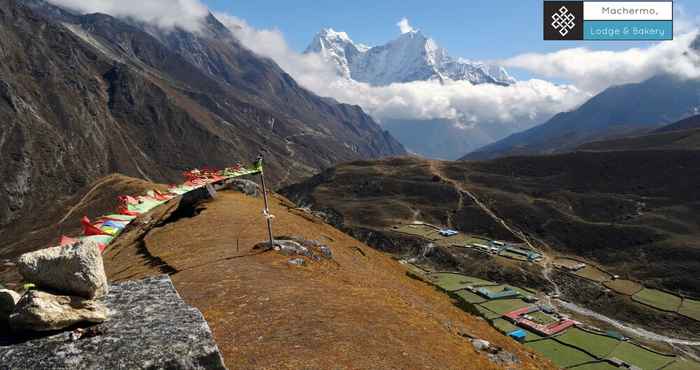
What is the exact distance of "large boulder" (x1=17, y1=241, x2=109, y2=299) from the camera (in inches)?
397

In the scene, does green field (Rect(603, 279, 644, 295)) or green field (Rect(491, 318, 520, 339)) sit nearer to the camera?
green field (Rect(491, 318, 520, 339))

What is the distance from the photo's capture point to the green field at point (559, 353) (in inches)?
3135

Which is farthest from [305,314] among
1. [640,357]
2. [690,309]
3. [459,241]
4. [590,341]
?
[459,241]

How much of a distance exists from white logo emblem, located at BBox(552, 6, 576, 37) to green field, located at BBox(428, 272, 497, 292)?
234 ft

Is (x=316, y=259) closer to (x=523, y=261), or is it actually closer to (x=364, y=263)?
(x=364, y=263)

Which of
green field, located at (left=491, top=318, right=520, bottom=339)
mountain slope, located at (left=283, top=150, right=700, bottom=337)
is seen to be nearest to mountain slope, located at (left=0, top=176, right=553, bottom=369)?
green field, located at (left=491, top=318, right=520, bottom=339)

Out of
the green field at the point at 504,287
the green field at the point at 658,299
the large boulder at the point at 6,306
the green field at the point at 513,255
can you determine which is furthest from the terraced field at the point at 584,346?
the large boulder at the point at 6,306

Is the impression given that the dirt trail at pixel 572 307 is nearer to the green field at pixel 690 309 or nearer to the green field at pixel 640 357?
the green field at pixel 640 357

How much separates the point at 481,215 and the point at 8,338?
18535cm

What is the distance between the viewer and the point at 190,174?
38.6 metres

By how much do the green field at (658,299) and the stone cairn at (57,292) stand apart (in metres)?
134

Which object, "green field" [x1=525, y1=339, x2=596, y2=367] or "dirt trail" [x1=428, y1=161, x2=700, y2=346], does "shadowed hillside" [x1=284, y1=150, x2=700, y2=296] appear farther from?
"green field" [x1=525, y1=339, x2=596, y2=367]

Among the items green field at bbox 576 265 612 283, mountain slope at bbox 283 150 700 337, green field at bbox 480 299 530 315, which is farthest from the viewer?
green field at bbox 576 265 612 283

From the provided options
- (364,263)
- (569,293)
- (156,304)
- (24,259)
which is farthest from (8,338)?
(569,293)
